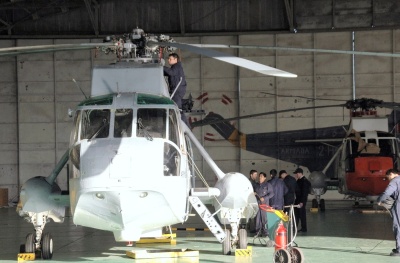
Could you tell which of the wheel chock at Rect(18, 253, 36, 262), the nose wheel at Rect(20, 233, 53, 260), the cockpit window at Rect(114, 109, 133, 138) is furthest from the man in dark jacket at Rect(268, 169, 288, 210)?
the cockpit window at Rect(114, 109, 133, 138)

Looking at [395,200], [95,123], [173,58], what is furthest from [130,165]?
[395,200]

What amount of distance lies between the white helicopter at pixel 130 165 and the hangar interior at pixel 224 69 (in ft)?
57.6

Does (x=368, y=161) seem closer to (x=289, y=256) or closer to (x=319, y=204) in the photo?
(x=319, y=204)

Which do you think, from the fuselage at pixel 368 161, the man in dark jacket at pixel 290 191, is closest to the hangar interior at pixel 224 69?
the fuselage at pixel 368 161

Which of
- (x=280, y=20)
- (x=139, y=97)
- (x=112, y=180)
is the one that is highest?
(x=280, y=20)

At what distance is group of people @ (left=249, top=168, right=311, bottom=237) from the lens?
17.3 metres

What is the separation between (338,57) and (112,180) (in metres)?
21.3

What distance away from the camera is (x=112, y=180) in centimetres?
1166

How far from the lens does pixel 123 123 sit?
1247 cm

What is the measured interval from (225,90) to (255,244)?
15.9 metres

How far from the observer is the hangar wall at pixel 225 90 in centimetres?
3167

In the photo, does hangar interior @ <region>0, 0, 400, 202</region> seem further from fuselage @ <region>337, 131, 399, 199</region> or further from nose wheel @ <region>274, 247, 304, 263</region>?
nose wheel @ <region>274, 247, 304, 263</region>

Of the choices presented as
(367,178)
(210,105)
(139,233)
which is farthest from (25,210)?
(210,105)

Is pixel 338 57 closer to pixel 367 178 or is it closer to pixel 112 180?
pixel 367 178
